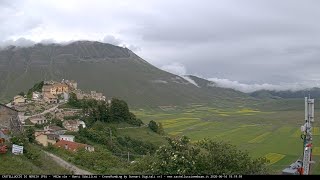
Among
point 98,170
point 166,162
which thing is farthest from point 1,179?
point 98,170

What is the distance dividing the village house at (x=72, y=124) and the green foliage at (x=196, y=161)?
4290 centimetres

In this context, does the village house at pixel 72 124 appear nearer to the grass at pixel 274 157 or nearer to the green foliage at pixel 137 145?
the green foliage at pixel 137 145

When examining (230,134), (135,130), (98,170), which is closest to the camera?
(98,170)

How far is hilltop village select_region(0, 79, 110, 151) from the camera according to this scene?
49.4 meters

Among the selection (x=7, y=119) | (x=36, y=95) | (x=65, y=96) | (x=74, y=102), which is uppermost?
(x=36, y=95)

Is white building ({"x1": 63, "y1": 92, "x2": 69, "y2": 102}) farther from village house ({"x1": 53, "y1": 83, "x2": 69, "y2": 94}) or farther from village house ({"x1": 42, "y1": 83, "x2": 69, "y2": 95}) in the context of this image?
village house ({"x1": 53, "y1": 83, "x2": 69, "y2": 94})

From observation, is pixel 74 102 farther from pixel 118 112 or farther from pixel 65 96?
pixel 65 96

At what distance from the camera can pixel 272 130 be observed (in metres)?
105

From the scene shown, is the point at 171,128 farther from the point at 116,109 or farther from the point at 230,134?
the point at 116,109

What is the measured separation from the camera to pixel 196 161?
21703 millimetres

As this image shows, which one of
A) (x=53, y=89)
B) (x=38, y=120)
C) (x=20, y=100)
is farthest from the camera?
(x=53, y=89)

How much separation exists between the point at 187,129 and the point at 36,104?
40731mm

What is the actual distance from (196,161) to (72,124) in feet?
157

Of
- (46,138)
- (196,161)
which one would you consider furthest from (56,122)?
(196,161)
